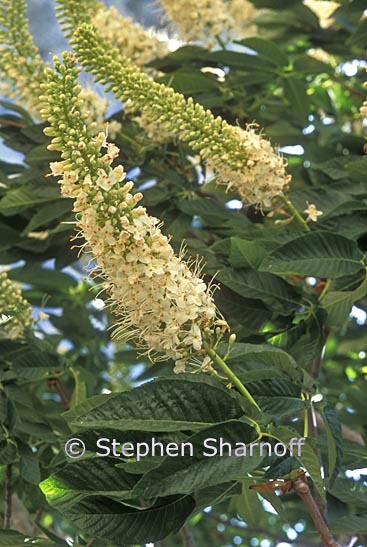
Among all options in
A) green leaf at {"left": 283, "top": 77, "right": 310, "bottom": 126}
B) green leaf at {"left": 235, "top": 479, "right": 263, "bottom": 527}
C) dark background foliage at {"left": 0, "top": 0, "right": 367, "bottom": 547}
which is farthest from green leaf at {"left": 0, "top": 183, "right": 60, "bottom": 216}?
green leaf at {"left": 235, "top": 479, "right": 263, "bottom": 527}

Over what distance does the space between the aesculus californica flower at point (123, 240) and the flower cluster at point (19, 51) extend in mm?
767

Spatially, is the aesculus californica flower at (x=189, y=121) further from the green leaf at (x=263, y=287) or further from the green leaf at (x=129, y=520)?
the green leaf at (x=129, y=520)

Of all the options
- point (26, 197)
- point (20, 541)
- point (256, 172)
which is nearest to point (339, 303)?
point (256, 172)

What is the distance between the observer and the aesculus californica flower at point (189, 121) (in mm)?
1274

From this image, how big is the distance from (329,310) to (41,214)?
0.62 m

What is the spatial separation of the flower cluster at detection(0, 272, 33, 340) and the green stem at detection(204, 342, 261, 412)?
1.06 feet

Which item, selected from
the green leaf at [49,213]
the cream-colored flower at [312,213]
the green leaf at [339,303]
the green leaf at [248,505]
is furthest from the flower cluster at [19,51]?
the green leaf at [248,505]

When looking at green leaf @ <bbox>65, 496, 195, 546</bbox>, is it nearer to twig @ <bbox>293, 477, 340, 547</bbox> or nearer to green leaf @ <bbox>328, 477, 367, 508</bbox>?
twig @ <bbox>293, 477, 340, 547</bbox>

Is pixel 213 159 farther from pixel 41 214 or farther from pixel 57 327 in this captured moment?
pixel 57 327

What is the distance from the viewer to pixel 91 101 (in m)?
1.77

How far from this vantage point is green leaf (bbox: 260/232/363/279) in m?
1.21

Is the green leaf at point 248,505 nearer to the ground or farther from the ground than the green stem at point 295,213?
nearer to the ground

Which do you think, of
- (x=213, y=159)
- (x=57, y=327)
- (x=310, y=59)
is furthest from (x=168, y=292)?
(x=57, y=327)

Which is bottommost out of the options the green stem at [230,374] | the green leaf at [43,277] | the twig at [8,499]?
the green leaf at [43,277]
